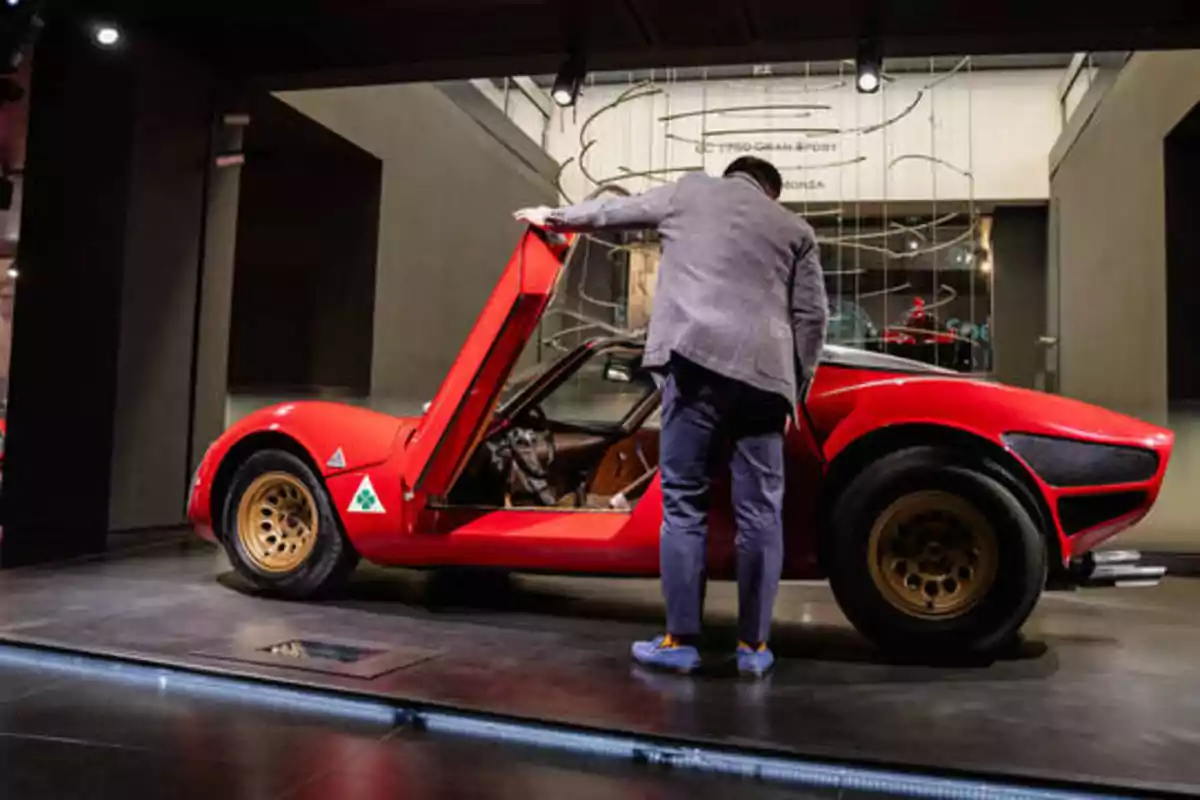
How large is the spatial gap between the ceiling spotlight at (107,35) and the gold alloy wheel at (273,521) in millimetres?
2633

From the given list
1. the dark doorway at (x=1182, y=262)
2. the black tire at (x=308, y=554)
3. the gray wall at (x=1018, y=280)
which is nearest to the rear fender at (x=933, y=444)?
the black tire at (x=308, y=554)

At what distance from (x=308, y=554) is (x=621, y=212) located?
1.80 m

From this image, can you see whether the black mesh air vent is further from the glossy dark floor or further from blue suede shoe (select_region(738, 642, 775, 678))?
the glossy dark floor

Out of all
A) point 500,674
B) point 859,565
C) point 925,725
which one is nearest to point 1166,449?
point 859,565

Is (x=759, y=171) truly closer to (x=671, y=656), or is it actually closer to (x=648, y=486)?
(x=648, y=486)

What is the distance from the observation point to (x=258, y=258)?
7281mm

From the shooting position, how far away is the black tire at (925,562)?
8.45 feet

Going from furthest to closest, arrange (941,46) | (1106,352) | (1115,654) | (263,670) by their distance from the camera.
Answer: (1106,352)
(941,46)
(1115,654)
(263,670)

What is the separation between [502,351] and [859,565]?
1.35 m

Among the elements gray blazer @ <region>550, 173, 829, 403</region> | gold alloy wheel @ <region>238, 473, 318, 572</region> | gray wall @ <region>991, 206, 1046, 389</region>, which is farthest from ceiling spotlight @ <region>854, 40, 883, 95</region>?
gray wall @ <region>991, 206, 1046, 389</region>

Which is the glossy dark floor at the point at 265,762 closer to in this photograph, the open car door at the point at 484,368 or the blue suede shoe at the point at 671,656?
the blue suede shoe at the point at 671,656

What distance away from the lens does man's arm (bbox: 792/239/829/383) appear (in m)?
2.57

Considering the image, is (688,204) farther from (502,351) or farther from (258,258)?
(258,258)

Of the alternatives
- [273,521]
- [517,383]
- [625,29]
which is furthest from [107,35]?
[517,383]
